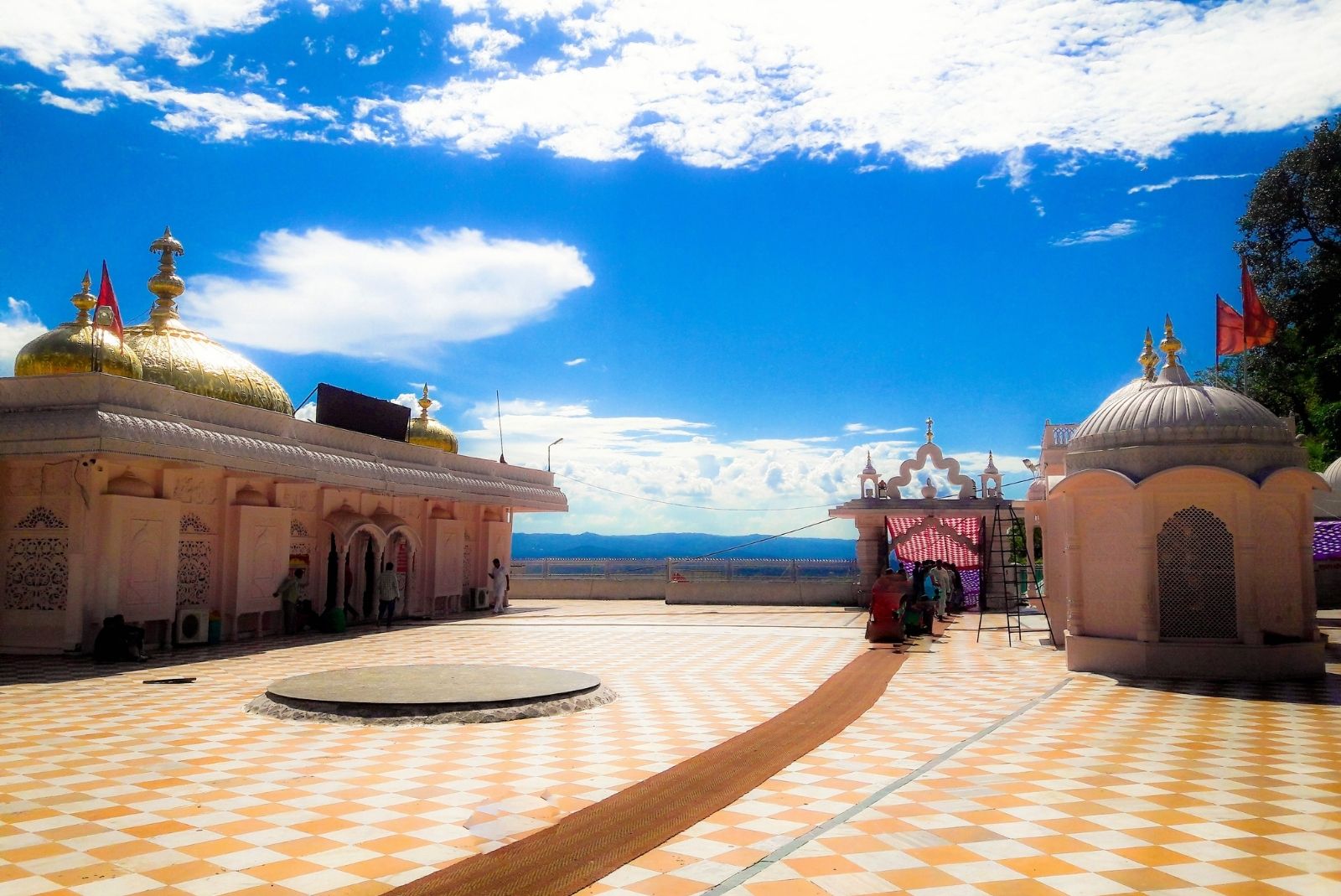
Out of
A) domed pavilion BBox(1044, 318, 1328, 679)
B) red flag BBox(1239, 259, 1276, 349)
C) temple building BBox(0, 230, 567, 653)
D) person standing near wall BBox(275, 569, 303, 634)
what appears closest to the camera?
domed pavilion BBox(1044, 318, 1328, 679)

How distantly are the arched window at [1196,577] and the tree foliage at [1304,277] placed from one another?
22035 mm

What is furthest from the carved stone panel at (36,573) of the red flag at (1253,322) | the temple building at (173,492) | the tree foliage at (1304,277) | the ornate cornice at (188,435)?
the tree foliage at (1304,277)

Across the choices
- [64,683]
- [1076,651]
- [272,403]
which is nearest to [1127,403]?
[1076,651]

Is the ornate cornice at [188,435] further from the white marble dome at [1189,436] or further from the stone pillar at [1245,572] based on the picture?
the stone pillar at [1245,572]

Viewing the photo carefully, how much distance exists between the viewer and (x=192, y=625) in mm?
15734

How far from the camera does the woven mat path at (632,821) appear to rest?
16.3 ft

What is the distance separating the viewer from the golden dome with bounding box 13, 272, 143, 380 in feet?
49.0

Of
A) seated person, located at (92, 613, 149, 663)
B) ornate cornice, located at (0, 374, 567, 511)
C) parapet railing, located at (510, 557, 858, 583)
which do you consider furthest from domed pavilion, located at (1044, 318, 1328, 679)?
parapet railing, located at (510, 557, 858, 583)

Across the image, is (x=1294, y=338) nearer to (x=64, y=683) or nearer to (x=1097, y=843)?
(x=1097, y=843)

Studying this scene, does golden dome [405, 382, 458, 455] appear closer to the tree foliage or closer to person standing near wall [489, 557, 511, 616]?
person standing near wall [489, 557, 511, 616]

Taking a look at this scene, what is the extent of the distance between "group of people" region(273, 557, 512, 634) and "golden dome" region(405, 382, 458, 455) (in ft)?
17.9

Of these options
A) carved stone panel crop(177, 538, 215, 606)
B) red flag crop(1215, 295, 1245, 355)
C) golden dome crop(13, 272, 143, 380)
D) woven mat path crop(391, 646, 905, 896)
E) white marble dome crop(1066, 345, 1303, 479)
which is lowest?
woven mat path crop(391, 646, 905, 896)

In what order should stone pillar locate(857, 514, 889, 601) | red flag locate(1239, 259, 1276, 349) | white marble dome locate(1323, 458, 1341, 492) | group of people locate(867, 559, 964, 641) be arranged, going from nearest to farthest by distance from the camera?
group of people locate(867, 559, 964, 641)
red flag locate(1239, 259, 1276, 349)
white marble dome locate(1323, 458, 1341, 492)
stone pillar locate(857, 514, 889, 601)

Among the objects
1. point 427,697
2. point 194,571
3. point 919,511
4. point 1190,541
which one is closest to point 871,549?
point 919,511
